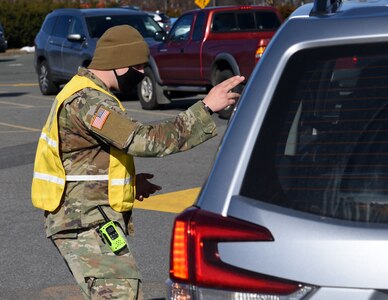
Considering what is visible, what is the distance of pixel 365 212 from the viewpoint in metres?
3.05

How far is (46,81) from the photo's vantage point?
24.7 meters

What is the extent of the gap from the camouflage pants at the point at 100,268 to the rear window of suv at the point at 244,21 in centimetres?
1463

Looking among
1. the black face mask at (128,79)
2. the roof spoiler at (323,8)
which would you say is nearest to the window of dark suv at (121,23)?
the black face mask at (128,79)

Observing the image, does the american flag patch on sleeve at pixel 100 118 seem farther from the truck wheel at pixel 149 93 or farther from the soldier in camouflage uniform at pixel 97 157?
the truck wheel at pixel 149 93

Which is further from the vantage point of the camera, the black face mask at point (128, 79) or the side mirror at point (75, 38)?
the side mirror at point (75, 38)

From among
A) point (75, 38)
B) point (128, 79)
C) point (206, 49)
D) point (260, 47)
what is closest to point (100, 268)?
point (128, 79)

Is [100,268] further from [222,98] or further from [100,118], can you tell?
[222,98]

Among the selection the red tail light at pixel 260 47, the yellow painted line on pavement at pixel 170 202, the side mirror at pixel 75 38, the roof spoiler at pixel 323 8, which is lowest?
the side mirror at pixel 75 38

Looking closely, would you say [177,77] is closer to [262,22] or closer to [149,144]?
[262,22]

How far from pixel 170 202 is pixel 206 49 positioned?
865cm

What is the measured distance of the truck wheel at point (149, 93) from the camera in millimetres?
20359

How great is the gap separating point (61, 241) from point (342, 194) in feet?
6.43

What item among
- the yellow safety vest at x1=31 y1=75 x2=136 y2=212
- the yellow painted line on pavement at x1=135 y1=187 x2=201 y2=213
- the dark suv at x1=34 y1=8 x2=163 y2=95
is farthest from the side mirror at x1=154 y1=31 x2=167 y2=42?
the yellow safety vest at x1=31 y1=75 x2=136 y2=212

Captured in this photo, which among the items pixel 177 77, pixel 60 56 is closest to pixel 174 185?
pixel 177 77
